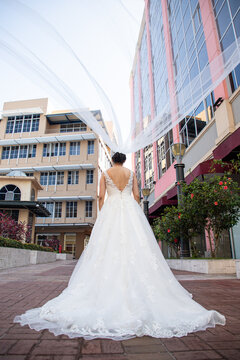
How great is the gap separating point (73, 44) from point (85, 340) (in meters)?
4.61

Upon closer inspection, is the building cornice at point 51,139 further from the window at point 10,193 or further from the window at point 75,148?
the window at point 10,193

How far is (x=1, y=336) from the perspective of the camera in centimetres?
204

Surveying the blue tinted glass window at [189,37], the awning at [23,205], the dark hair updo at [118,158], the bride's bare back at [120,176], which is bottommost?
the bride's bare back at [120,176]

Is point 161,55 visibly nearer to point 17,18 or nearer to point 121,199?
point 17,18

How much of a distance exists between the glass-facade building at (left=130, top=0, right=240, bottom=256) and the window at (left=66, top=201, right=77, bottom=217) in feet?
40.0

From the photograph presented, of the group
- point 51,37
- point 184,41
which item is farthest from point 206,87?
point 184,41

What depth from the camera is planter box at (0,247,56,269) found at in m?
10.2

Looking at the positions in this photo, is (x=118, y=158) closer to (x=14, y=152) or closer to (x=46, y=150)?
(x=46, y=150)

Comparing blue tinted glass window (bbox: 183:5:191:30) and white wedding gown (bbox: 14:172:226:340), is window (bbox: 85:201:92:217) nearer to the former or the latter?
blue tinted glass window (bbox: 183:5:191:30)

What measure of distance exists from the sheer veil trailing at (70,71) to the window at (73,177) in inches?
1116

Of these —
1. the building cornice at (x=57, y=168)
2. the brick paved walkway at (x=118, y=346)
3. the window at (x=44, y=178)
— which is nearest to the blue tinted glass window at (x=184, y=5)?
the brick paved walkway at (x=118, y=346)

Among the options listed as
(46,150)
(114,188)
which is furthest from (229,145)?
(46,150)

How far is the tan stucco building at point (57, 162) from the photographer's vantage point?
3188 cm

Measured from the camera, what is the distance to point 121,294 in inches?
98.7
